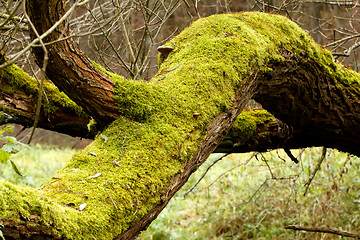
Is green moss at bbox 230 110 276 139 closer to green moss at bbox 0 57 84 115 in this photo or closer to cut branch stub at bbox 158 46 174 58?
cut branch stub at bbox 158 46 174 58

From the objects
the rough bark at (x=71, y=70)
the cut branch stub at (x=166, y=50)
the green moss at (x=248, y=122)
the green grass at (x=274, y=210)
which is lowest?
the green grass at (x=274, y=210)

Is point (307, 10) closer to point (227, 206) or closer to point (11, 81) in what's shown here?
point (227, 206)

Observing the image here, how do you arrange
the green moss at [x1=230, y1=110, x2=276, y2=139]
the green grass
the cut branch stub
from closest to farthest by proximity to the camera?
the cut branch stub < the green moss at [x1=230, y1=110, x2=276, y2=139] < the green grass

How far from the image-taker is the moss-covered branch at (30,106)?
9.43 feet

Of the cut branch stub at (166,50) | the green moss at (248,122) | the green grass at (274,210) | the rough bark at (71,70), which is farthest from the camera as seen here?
the green grass at (274,210)

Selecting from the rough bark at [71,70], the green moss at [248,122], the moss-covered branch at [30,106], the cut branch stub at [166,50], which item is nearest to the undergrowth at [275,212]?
A: the green moss at [248,122]

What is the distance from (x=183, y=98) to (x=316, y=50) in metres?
1.74

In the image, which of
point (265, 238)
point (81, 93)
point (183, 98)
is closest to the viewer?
point (81, 93)

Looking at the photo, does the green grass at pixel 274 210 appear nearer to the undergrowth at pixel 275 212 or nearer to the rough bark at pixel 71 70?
the undergrowth at pixel 275 212

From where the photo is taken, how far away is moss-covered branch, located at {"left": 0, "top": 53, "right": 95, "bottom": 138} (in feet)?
9.43

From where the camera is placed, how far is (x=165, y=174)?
1.91 metres

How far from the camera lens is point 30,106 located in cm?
297

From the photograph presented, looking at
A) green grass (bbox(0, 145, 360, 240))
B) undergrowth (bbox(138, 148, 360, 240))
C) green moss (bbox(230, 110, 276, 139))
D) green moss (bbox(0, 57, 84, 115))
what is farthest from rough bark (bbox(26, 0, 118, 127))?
undergrowth (bbox(138, 148, 360, 240))

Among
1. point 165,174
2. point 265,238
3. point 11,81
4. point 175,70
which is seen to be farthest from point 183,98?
point 265,238
